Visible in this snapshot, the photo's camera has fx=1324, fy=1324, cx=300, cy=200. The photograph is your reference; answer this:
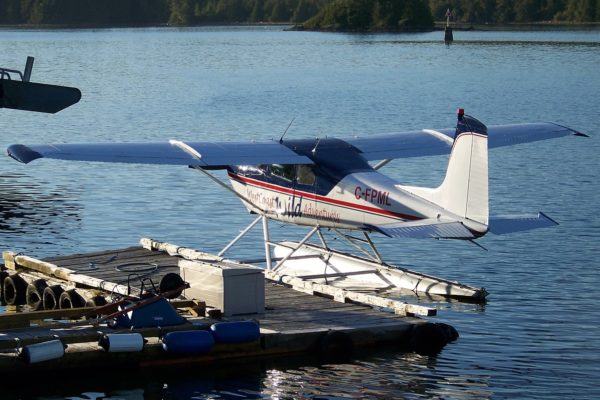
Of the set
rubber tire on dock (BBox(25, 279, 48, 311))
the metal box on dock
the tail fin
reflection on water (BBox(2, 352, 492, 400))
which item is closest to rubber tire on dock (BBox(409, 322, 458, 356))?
reflection on water (BBox(2, 352, 492, 400))

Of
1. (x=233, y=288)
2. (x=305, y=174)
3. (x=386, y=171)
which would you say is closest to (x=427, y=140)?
(x=305, y=174)

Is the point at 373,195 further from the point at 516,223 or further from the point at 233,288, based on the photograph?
the point at 233,288

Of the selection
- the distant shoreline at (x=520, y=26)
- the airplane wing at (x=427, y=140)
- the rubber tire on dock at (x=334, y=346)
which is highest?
the airplane wing at (x=427, y=140)

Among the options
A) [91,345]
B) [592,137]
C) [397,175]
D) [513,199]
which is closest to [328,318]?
[91,345]

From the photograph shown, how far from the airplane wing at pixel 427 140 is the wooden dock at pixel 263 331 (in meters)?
3.82

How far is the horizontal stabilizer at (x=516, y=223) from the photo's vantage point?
768 inches

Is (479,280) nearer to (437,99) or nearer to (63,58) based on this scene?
(437,99)

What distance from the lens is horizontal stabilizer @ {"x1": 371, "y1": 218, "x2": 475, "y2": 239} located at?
750 inches

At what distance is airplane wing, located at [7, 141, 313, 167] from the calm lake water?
3708 mm

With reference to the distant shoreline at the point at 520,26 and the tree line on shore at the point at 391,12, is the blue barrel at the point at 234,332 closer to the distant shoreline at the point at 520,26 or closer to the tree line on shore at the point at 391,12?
the tree line on shore at the point at 391,12

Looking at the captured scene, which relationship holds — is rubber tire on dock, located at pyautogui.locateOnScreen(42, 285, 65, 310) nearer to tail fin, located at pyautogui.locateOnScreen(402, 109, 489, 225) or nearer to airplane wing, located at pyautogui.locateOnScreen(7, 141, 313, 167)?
airplane wing, located at pyautogui.locateOnScreen(7, 141, 313, 167)

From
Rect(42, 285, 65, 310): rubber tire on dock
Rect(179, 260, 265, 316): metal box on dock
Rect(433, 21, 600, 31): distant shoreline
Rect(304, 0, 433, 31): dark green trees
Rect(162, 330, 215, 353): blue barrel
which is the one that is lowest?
Rect(433, 21, 600, 31): distant shoreline

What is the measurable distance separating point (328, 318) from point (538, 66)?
79.8m

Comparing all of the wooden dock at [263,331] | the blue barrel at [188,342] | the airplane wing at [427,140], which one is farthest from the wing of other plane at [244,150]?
the blue barrel at [188,342]
